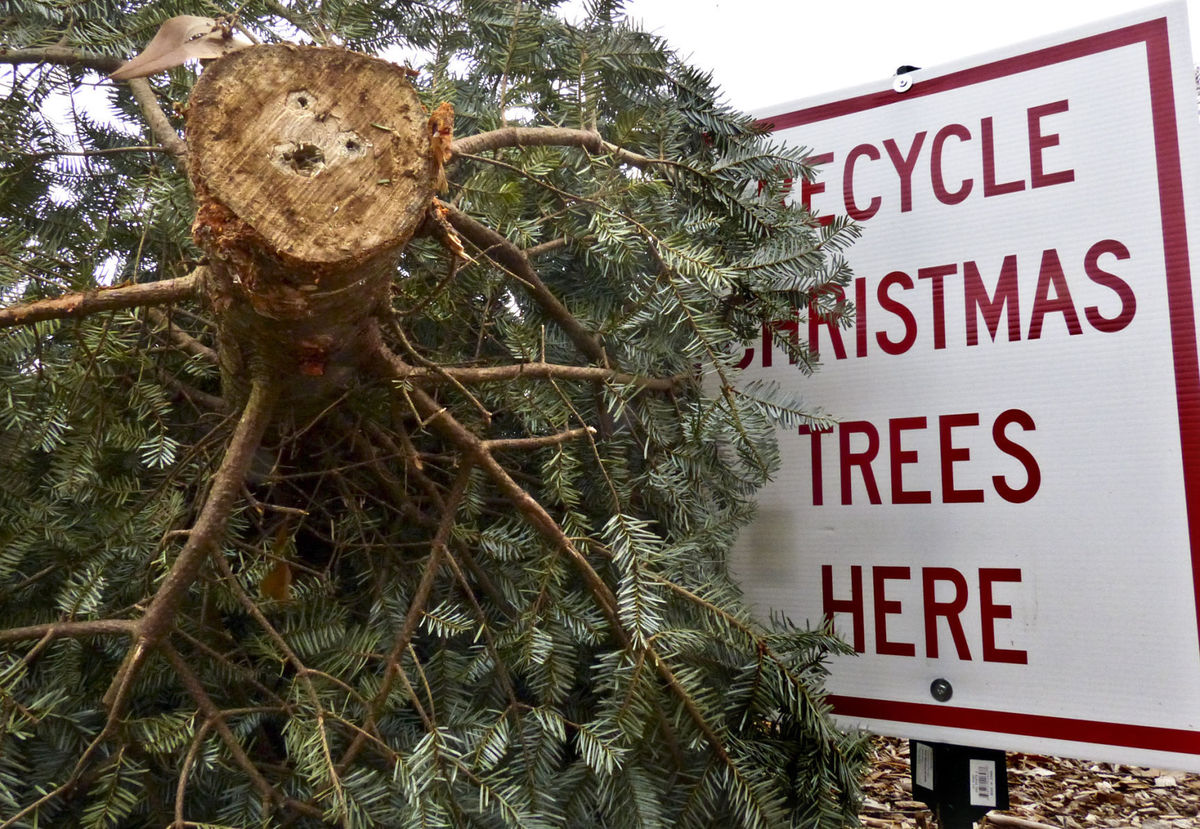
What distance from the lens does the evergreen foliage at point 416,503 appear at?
0.80 meters

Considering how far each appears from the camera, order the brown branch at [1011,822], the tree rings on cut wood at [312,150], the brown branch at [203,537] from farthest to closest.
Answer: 1. the brown branch at [1011,822]
2. the brown branch at [203,537]
3. the tree rings on cut wood at [312,150]

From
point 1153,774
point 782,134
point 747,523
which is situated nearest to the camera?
point 747,523

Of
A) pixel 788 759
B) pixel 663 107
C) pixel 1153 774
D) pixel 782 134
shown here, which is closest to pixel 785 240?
pixel 663 107

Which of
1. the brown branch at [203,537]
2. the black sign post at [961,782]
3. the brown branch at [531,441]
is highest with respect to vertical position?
the brown branch at [531,441]

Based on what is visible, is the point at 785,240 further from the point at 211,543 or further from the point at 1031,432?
the point at 211,543

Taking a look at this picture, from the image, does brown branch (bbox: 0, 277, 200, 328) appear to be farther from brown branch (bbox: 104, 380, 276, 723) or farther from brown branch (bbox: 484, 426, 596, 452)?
brown branch (bbox: 484, 426, 596, 452)

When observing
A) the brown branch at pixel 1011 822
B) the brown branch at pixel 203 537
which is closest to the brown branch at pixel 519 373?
the brown branch at pixel 203 537

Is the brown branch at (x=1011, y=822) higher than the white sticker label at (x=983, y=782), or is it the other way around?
the white sticker label at (x=983, y=782)

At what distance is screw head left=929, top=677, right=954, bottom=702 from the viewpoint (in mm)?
1208

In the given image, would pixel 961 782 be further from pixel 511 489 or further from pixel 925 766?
pixel 511 489

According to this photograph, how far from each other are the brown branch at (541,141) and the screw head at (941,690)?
2.79ft

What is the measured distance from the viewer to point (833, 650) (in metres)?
1.06

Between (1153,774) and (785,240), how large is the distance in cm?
202

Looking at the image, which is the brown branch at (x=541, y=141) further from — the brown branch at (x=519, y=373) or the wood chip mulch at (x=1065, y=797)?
the wood chip mulch at (x=1065, y=797)
